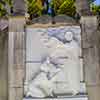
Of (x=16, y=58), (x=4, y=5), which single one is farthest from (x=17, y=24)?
(x=4, y=5)

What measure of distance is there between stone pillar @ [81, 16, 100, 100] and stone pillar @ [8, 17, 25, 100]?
153 centimetres

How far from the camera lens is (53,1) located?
17.7m

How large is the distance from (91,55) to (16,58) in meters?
1.85

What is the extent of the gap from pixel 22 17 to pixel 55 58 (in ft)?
4.36

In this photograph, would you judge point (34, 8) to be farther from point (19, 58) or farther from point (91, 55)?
point (91, 55)

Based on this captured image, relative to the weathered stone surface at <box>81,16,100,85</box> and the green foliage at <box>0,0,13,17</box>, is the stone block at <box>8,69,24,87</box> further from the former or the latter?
the green foliage at <box>0,0,13,17</box>

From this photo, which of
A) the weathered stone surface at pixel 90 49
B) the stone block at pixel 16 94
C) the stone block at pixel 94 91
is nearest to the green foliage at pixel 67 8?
the weathered stone surface at pixel 90 49

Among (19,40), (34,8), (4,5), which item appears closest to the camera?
(19,40)

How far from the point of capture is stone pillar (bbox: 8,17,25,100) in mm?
7160

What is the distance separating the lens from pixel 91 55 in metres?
7.26

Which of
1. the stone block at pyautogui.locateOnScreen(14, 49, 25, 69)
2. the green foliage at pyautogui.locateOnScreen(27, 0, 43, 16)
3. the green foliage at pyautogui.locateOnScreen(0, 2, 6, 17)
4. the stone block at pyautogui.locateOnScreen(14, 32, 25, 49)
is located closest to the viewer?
the stone block at pyautogui.locateOnScreen(14, 49, 25, 69)

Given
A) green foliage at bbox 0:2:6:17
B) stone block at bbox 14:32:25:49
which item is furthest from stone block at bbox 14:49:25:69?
green foliage at bbox 0:2:6:17

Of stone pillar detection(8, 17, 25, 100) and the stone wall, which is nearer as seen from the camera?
stone pillar detection(8, 17, 25, 100)

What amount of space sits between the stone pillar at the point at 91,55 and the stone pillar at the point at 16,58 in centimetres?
153
